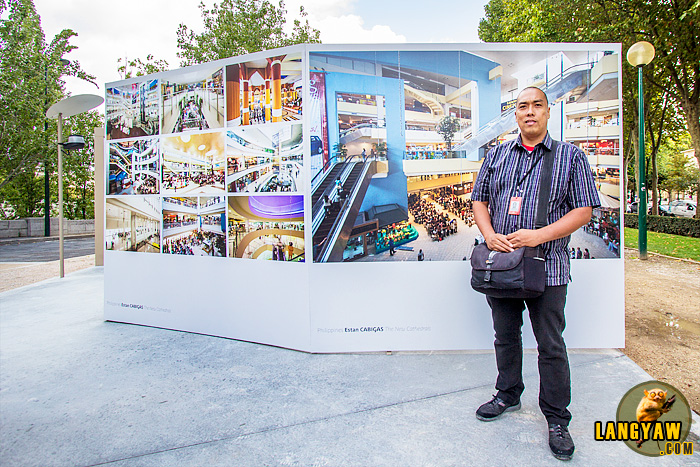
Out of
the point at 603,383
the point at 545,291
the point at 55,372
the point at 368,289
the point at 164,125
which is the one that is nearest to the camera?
the point at 545,291

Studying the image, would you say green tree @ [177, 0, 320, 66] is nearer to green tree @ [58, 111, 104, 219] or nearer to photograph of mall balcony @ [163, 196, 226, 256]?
green tree @ [58, 111, 104, 219]

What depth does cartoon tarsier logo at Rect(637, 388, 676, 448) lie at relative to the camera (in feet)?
7.82

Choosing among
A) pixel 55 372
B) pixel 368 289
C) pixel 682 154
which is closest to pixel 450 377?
pixel 368 289

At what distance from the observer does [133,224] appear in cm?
496

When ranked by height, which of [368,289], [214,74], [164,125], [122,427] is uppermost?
[214,74]

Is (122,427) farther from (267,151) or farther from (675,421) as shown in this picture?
(675,421)

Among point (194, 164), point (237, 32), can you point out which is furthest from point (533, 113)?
point (237, 32)

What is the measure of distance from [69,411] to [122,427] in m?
0.55

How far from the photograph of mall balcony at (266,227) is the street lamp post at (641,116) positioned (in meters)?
7.99

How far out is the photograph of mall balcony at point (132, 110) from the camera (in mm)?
4773

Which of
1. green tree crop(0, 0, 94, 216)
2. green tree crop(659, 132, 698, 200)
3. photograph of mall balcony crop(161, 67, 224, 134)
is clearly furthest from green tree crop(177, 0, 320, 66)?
green tree crop(659, 132, 698, 200)

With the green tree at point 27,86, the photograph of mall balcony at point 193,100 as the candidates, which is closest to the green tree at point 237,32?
the green tree at point 27,86

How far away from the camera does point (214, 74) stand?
428 centimetres

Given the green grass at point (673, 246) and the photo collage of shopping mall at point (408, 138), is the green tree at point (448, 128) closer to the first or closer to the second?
the photo collage of shopping mall at point (408, 138)
